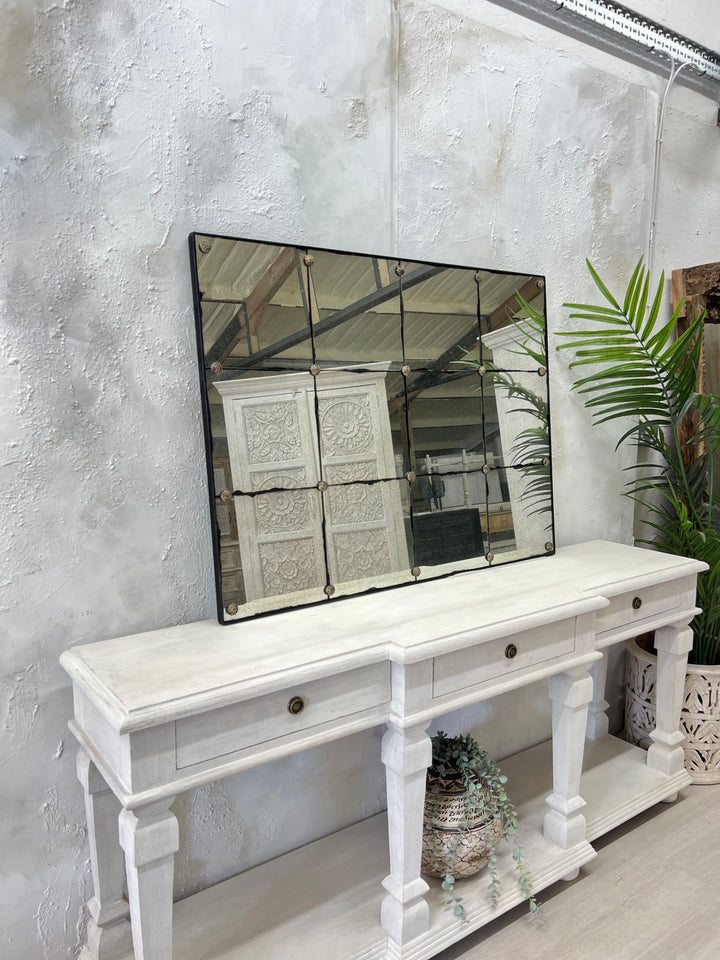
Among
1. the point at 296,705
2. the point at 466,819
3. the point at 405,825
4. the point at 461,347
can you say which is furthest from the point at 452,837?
the point at 461,347

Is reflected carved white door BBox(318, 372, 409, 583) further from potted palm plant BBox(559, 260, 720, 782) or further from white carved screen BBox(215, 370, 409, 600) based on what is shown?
potted palm plant BBox(559, 260, 720, 782)

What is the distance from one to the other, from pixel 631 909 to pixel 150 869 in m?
1.26

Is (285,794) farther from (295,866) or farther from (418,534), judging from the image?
(418,534)

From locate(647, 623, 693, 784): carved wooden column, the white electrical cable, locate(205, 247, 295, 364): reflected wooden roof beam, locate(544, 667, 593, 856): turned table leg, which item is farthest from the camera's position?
the white electrical cable

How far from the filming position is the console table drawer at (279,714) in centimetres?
121

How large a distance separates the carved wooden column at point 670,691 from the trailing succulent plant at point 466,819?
27.7 inches

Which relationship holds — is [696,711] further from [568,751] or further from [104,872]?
[104,872]

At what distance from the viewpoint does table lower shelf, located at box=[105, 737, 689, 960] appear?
151 cm

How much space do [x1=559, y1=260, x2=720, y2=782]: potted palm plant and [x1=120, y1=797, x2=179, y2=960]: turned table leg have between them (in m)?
1.67

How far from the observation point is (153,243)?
1482 mm

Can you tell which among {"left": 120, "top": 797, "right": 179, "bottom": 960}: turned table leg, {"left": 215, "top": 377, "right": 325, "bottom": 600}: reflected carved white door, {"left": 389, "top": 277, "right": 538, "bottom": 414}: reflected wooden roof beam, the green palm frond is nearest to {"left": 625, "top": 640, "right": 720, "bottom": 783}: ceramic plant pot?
the green palm frond

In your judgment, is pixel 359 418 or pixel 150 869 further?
pixel 359 418

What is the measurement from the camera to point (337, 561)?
1.69m

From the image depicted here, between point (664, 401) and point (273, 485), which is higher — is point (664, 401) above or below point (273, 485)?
above
